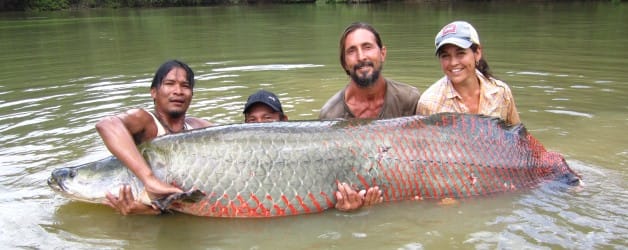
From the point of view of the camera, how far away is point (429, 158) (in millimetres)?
3354

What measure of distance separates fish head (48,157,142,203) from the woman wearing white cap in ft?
7.00

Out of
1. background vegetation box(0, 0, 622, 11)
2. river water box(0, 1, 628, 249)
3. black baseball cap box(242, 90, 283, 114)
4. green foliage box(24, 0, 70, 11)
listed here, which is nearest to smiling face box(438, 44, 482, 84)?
river water box(0, 1, 628, 249)

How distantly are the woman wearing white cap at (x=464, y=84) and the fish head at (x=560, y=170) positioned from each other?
1.63 ft

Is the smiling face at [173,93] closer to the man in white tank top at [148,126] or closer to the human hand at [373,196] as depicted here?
the man in white tank top at [148,126]

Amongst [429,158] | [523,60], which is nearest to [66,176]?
[429,158]

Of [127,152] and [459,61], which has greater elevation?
[459,61]

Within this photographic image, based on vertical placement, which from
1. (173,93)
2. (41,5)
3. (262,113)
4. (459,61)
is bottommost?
(262,113)

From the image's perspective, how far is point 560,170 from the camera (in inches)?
144

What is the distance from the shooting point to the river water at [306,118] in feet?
10.5

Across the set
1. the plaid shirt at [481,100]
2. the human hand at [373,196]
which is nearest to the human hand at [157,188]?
the human hand at [373,196]

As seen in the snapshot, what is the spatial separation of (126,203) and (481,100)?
2.50 m

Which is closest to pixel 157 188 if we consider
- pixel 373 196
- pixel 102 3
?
pixel 373 196

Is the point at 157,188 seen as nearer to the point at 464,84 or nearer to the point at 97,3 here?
the point at 464,84

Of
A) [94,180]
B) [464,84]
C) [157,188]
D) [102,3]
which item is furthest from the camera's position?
[102,3]
